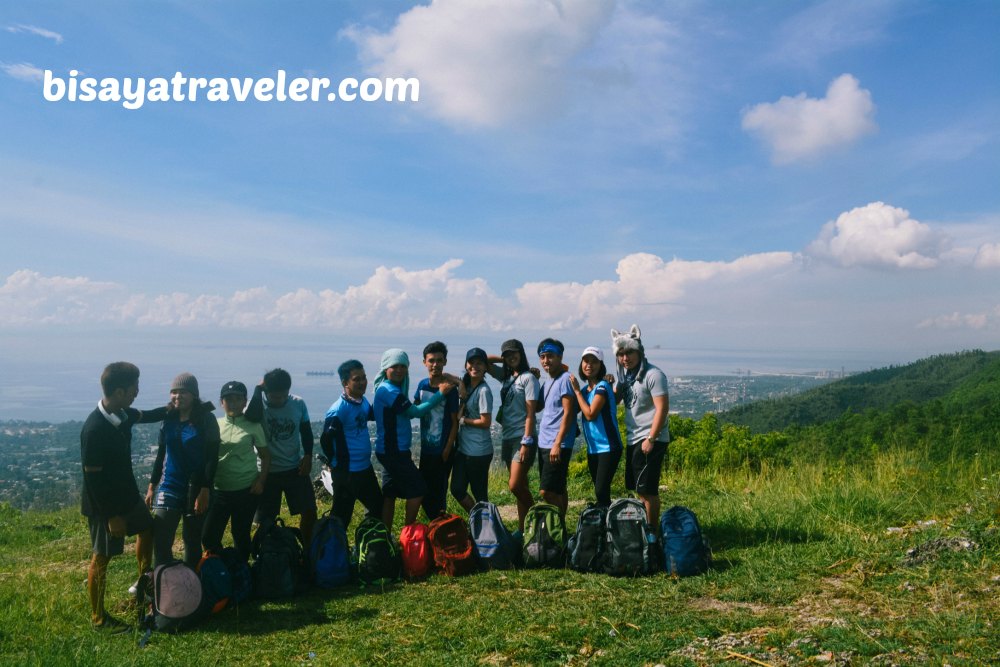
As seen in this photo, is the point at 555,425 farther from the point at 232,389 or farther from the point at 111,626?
the point at 111,626

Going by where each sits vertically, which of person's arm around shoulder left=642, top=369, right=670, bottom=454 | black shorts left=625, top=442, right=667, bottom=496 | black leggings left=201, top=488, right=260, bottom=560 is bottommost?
black leggings left=201, top=488, right=260, bottom=560

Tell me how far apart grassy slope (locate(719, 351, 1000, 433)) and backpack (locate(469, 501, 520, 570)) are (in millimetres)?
27867

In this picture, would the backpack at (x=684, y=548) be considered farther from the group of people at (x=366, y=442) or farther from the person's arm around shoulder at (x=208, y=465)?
the person's arm around shoulder at (x=208, y=465)

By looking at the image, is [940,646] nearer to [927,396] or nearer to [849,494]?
[849,494]

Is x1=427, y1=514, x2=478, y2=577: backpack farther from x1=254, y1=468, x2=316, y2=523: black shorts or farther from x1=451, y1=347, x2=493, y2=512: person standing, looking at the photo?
x1=254, y1=468, x2=316, y2=523: black shorts

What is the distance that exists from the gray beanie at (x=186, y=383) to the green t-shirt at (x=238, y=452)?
514mm

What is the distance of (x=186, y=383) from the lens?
555cm

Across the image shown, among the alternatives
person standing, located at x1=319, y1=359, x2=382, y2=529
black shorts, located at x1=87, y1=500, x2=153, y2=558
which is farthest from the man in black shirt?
person standing, located at x1=319, y1=359, x2=382, y2=529

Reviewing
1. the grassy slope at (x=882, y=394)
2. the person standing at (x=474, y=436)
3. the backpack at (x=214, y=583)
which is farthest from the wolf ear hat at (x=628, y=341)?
the grassy slope at (x=882, y=394)

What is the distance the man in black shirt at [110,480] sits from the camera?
5000 millimetres

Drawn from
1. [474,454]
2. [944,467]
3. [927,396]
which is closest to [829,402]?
[927,396]

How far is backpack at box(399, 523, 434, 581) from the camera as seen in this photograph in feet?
19.8

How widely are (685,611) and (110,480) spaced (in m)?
4.45

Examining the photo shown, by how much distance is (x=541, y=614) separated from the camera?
15.8 feet
